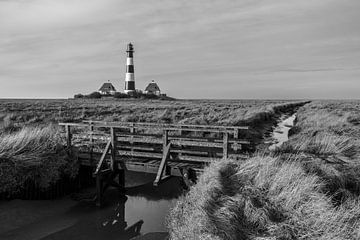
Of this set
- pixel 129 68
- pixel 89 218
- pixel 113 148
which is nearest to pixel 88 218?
pixel 89 218

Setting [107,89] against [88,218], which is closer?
[88,218]

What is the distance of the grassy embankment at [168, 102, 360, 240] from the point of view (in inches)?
211

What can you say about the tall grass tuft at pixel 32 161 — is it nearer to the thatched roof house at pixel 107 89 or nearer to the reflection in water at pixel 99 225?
the reflection in water at pixel 99 225

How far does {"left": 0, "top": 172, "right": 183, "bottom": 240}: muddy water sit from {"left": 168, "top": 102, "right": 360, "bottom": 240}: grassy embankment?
1.93 meters

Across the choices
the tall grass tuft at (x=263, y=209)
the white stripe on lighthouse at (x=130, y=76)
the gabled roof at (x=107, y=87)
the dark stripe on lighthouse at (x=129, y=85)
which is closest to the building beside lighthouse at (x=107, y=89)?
the gabled roof at (x=107, y=87)

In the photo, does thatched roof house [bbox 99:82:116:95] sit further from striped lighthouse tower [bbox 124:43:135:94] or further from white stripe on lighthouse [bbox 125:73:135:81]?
white stripe on lighthouse [bbox 125:73:135:81]

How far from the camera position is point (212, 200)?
6.64 metres

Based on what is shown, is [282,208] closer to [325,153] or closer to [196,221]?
[196,221]

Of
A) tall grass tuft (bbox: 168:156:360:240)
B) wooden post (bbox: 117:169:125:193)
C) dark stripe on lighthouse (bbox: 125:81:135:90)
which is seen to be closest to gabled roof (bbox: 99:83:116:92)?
dark stripe on lighthouse (bbox: 125:81:135:90)

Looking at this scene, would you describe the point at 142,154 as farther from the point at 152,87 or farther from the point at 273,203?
the point at 152,87

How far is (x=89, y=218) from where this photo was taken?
9.62m

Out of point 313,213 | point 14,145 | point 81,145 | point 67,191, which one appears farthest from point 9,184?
point 313,213

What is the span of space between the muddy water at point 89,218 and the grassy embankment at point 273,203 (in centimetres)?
193

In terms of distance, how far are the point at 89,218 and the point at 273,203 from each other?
19.6 ft
